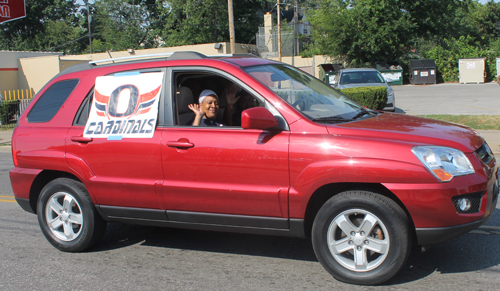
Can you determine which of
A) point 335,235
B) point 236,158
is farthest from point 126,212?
point 335,235

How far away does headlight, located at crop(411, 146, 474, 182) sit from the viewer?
11.5 feet

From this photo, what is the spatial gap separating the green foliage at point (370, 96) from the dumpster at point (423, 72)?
21916 mm

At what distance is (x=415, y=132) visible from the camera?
386 cm

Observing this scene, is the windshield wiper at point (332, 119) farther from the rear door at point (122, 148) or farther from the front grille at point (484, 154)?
the rear door at point (122, 148)

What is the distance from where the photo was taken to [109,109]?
Answer: 15.3 ft

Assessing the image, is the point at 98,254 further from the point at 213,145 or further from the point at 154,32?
the point at 154,32

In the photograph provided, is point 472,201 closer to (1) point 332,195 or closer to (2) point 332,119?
(1) point 332,195

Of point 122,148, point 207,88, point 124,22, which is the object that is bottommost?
point 122,148

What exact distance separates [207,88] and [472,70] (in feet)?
113

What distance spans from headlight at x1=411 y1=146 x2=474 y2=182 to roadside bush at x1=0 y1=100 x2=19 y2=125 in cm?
2135

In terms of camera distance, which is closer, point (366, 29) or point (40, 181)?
point (40, 181)

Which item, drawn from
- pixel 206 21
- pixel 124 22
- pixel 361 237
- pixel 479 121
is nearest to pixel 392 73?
pixel 206 21

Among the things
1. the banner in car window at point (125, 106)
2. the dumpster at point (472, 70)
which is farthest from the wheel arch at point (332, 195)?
the dumpster at point (472, 70)

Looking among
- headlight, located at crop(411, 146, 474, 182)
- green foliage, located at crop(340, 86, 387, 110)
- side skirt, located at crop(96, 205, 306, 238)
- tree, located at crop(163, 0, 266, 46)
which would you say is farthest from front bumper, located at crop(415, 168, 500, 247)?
tree, located at crop(163, 0, 266, 46)
